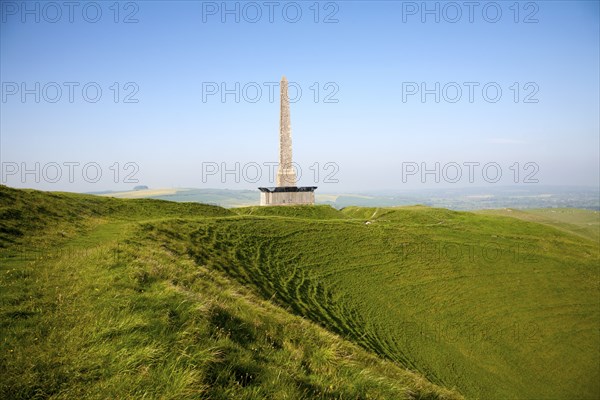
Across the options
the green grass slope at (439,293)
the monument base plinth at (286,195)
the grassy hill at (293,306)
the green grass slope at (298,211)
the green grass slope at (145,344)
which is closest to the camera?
the green grass slope at (145,344)

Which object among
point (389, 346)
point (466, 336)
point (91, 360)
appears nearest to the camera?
point (91, 360)

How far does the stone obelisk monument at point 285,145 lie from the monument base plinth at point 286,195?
131 centimetres

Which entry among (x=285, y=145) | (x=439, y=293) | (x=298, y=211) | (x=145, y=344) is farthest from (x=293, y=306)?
(x=285, y=145)

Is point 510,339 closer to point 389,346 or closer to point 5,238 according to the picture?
point 389,346

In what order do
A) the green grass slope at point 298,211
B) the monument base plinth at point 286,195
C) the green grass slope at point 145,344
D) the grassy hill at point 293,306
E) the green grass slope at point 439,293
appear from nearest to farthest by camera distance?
the green grass slope at point 145,344 < the grassy hill at point 293,306 < the green grass slope at point 439,293 < the green grass slope at point 298,211 < the monument base plinth at point 286,195

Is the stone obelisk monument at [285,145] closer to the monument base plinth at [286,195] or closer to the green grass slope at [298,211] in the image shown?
the monument base plinth at [286,195]

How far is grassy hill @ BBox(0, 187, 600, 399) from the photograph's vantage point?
614cm

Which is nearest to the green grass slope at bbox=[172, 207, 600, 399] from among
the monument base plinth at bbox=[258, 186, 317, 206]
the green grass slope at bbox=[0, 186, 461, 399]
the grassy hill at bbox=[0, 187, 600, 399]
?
the grassy hill at bbox=[0, 187, 600, 399]

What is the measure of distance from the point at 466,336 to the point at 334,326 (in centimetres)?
1342

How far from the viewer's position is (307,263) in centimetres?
3045

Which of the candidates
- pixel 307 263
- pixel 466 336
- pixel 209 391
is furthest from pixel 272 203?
pixel 209 391

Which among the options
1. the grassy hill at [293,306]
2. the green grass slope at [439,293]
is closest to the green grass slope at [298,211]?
the grassy hill at [293,306]

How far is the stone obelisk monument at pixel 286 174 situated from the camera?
188 ft

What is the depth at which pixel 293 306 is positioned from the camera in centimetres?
2100
